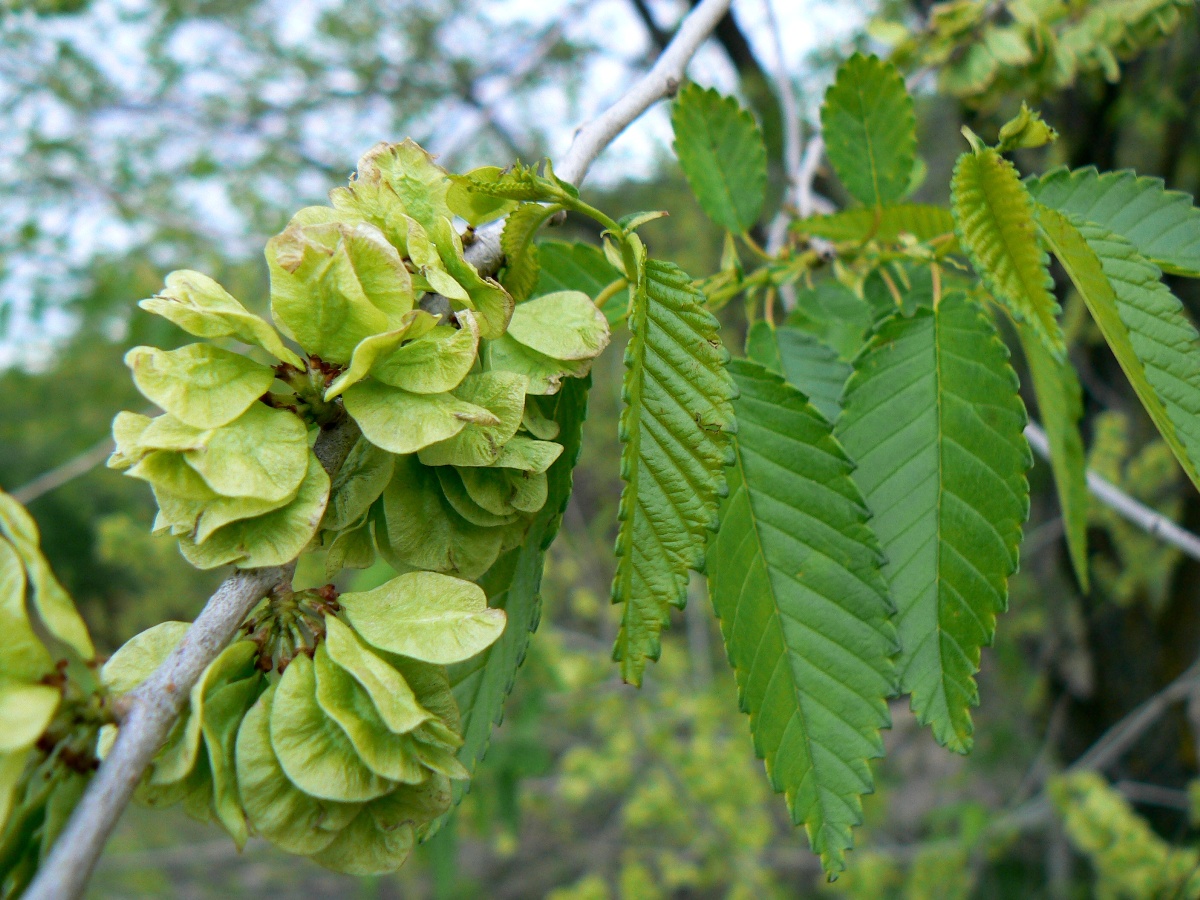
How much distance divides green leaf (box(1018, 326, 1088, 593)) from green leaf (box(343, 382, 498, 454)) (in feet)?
1.97

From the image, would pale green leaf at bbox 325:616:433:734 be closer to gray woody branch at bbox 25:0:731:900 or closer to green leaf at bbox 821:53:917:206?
gray woody branch at bbox 25:0:731:900

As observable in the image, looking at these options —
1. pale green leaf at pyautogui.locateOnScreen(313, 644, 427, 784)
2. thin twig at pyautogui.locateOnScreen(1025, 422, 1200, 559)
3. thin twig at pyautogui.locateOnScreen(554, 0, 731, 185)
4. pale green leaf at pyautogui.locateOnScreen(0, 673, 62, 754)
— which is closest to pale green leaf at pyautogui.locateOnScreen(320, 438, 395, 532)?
pale green leaf at pyautogui.locateOnScreen(313, 644, 427, 784)

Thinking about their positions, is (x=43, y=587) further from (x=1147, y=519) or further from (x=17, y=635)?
(x=1147, y=519)

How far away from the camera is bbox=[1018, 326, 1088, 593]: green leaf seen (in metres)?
0.90

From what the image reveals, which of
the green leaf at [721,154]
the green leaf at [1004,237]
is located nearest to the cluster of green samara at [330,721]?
the green leaf at [1004,237]

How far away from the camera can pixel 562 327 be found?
2.25 feet

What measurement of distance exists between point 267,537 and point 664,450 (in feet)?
1.02

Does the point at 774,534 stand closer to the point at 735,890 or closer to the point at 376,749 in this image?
the point at 376,749

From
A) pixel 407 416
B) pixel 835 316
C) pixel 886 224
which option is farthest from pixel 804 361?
pixel 407 416

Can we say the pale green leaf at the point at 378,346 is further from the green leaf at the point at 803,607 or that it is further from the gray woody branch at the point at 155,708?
the green leaf at the point at 803,607

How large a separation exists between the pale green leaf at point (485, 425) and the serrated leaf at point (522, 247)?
142mm

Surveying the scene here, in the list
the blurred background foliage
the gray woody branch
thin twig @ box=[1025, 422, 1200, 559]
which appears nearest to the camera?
the gray woody branch

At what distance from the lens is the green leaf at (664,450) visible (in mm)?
599

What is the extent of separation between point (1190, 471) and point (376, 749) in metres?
0.70
